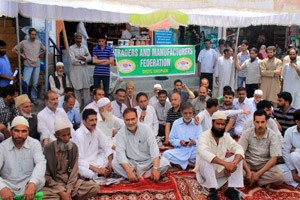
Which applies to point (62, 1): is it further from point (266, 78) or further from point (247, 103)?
point (266, 78)

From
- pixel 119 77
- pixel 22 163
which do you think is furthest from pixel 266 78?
pixel 22 163

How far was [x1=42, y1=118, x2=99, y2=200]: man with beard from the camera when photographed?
431 centimetres

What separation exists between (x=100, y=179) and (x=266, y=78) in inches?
217

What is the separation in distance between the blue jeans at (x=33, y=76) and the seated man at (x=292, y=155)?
5372mm

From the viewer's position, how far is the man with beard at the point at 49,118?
5.68m

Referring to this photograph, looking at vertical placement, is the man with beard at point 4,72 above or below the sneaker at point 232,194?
above

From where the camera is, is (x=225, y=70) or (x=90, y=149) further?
(x=225, y=70)

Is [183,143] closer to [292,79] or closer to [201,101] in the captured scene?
[201,101]

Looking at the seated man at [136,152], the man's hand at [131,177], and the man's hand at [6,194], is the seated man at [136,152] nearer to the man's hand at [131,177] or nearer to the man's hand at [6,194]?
the man's hand at [131,177]

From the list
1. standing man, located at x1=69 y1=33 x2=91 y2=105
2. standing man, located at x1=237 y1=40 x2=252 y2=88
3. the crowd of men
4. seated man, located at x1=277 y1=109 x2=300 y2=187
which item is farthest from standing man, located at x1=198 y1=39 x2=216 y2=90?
seated man, located at x1=277 y1=109 x2=300 y2=187

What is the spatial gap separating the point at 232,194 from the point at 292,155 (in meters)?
1.09

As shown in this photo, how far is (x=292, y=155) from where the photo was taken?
16.4 feet

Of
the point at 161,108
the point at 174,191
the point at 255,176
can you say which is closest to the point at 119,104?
the point at 161,108

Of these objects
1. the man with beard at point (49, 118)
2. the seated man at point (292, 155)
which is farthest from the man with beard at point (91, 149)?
the seated man at point (292, 155)
